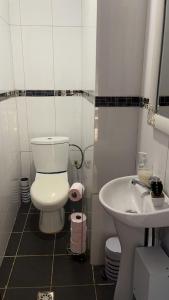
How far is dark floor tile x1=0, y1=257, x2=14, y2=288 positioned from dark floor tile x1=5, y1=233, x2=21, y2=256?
0.07 meters

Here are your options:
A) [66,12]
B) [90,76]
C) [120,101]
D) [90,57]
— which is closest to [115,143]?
[120,101]

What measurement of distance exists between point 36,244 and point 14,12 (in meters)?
2.03

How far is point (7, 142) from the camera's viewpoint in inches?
83.4

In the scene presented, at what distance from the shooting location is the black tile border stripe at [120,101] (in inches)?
61.7

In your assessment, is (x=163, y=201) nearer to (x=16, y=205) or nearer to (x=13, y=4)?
(x=16, y=205)

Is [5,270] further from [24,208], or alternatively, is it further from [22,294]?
[24,208]

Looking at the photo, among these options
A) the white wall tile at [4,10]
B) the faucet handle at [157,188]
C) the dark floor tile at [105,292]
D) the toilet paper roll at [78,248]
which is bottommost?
the dark floor tile at [105,292]

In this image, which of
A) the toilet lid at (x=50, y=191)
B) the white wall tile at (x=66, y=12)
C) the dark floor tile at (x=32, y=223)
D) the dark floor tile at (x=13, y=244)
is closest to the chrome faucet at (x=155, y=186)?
the toilet lid at (x=50, y=191)

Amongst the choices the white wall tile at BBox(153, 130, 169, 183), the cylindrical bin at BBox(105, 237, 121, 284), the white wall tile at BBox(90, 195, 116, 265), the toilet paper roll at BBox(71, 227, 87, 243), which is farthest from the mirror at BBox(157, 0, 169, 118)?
the toilet paper roll at BBox(71, 227, 87, 243)

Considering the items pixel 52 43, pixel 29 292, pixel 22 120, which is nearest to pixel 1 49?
pixel 52 43

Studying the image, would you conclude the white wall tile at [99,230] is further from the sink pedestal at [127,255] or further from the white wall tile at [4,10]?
the white wall tile at [4,10]

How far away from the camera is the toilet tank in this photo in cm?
238

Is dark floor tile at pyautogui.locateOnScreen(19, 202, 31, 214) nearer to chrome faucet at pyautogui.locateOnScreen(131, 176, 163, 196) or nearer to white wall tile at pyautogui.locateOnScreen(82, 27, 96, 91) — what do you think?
white wall tile at pyautogui.locateOnScreen(82, 27, 96, 91)

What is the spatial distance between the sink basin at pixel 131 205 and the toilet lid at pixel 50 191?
0.70 metres
